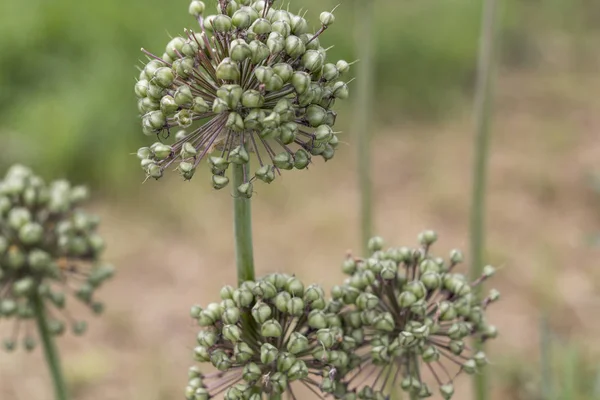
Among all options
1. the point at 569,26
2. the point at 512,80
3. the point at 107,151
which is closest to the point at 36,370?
the point at 107,151

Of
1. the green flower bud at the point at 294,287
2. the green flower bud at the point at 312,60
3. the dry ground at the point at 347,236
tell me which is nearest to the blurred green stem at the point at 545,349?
the green flower bud at the point at 294,287

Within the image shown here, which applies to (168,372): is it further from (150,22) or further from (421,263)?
(150,22)

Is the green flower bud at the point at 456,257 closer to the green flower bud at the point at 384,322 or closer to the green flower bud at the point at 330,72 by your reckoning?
the green flower bud at the point at 384,322

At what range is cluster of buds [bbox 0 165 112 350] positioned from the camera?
266 cm

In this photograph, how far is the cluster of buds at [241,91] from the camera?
1677mm

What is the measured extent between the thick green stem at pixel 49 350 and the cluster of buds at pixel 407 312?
1.26 m

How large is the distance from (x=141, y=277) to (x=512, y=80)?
21.2 feet

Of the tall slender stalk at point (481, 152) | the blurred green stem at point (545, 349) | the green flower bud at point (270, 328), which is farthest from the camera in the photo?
the tall slender stalk at point (481, 152)

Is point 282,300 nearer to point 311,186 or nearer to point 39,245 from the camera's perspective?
point 39,245

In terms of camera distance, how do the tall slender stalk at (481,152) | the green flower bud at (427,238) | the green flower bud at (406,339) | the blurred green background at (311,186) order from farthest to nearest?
the blurred green background at (311,186) < the tall slender stalk at (481,152) < the green flower bud at (427,238) < the green flower bud at (406,339)

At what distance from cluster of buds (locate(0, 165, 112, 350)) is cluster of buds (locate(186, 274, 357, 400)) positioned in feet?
3.47

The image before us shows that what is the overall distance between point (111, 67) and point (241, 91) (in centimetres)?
684

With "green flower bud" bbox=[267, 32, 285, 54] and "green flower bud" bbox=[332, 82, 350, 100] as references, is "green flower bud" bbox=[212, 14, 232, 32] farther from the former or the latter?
"green flower bud" bbox=[332, 82, 350, 100]

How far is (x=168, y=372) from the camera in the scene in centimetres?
550
